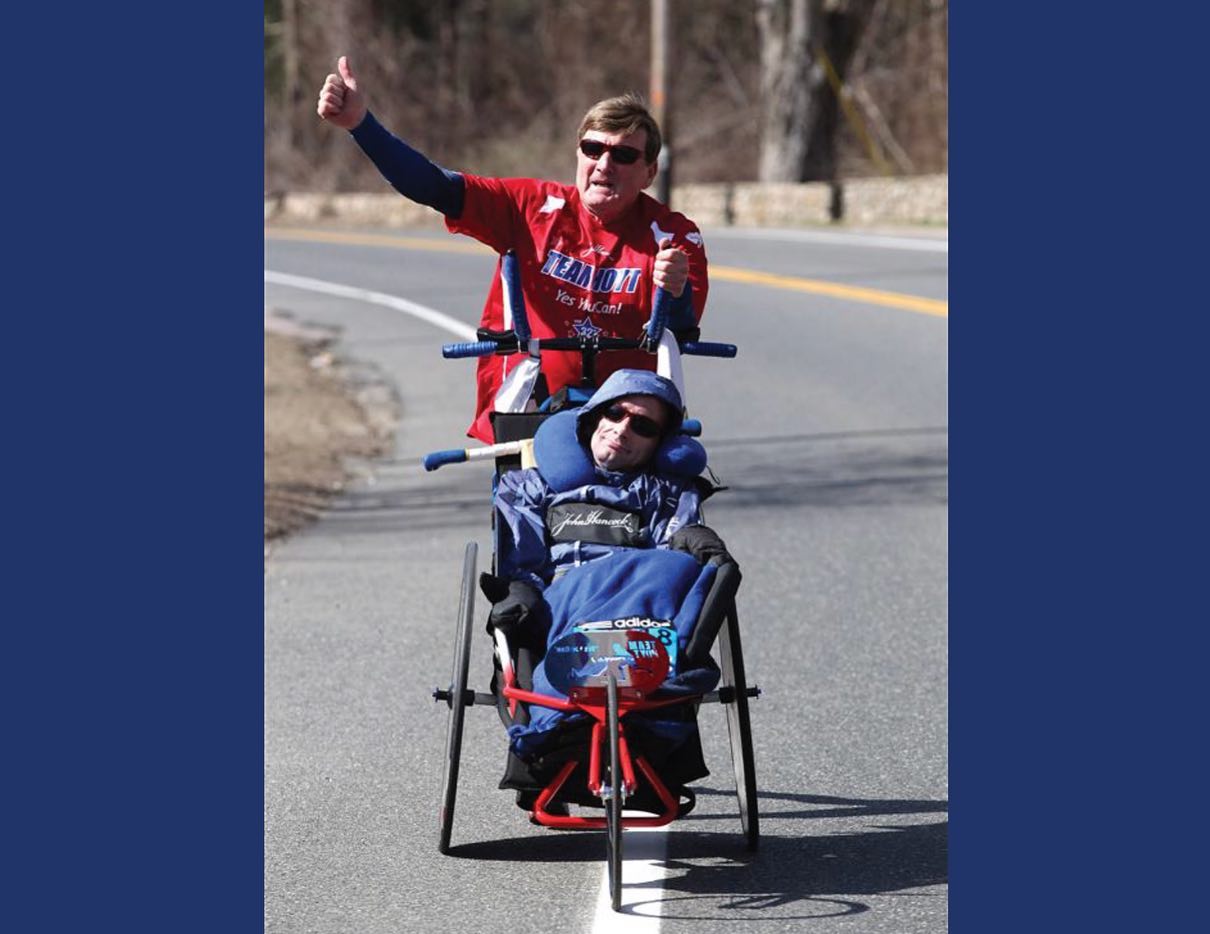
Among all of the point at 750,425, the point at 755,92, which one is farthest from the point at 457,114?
the point at 750,425

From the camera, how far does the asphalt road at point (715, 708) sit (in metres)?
5.40

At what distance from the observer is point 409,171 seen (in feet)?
18.4

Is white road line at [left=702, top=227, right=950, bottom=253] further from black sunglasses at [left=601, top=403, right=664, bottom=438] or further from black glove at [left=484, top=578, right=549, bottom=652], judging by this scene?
black glove at [left=484, top=578, right=549, bottom=652]

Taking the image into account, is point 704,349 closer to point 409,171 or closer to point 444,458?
point 444,458

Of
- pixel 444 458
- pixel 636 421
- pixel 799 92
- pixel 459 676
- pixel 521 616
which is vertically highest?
pixel 799 92

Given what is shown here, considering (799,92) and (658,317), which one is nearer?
(658,317)

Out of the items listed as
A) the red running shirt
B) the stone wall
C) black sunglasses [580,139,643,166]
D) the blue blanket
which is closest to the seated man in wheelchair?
the blue blanket

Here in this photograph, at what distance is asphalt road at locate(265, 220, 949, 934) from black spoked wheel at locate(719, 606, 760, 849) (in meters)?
0.11

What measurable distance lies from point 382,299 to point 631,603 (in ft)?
55.8

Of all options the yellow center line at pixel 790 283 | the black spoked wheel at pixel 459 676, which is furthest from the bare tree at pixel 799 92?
the black spoked wheel at pixel 459 676

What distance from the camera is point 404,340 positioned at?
18.5m

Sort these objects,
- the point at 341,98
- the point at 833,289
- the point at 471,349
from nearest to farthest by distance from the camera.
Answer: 1. the point at 341,98
2. the point at 471,349
3. the point at 833,289

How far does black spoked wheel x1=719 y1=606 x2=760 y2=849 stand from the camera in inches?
217

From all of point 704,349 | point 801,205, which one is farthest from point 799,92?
point 704,349
